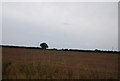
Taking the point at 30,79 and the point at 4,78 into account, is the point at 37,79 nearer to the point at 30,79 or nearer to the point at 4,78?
the point at 30,79


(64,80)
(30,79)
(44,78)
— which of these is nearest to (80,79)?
(64,80)

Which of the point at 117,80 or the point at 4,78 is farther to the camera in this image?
the point at 117,80

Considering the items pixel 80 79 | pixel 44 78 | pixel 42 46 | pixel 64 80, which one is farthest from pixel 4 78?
pixel 42 46

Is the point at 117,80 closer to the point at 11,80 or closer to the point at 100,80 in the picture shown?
the point at 100,80

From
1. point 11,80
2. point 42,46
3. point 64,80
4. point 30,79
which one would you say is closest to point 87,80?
point 64,80

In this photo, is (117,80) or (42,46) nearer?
(117,80)

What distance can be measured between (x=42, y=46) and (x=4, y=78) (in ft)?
219

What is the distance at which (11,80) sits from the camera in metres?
9.78

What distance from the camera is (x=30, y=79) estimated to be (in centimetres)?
996

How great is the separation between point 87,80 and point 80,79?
538 millimetres

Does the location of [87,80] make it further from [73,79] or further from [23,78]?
[23,78]

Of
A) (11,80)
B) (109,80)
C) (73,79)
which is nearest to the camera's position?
(11,80)

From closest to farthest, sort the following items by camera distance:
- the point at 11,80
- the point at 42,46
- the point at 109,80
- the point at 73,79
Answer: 1. the point at 11,80
2. the point at 73,79
3. the point at 109,80
4. the point at 42,46

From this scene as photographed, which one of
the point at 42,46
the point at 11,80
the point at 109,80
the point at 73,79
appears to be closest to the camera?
the point at 11,80
